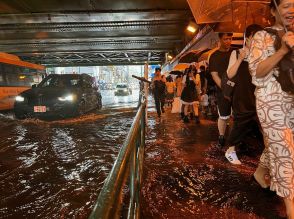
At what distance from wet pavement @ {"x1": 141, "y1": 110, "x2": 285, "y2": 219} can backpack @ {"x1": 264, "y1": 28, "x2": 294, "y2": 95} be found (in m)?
1.39

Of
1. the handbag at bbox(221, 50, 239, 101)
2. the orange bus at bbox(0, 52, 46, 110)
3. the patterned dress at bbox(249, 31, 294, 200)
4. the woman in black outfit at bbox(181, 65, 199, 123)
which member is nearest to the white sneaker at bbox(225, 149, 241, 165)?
the handbag at bbox(221, 50, 239, 101)

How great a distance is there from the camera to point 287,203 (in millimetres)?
2482

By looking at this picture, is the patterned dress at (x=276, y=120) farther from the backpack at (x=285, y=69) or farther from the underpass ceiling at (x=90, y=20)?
the underpass ceiling at (x=90, y=20)

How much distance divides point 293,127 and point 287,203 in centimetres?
68

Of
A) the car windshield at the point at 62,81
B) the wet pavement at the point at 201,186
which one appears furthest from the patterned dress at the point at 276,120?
the car windshield at the point at 62,81

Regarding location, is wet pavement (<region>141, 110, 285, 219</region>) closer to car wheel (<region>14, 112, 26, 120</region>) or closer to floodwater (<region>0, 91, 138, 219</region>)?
floodwater (<region>0, 91, 138, 219</region>)

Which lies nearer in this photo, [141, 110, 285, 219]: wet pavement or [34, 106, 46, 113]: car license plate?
[141, 110, 285, 219]: wet pavement

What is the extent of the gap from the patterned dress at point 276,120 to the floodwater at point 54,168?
2.08 meters

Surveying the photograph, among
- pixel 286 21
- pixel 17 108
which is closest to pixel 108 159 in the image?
pixel 286 21

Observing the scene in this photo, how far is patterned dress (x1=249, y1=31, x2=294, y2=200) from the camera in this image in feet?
8.09

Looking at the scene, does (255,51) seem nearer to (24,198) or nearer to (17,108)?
(24,198)

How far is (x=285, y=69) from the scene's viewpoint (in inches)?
91.6

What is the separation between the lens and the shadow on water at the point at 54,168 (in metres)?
3.40

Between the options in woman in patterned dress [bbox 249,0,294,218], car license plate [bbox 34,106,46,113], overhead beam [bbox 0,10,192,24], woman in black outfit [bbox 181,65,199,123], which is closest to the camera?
woman in patterned dress [bbox 249,0,294,218]
